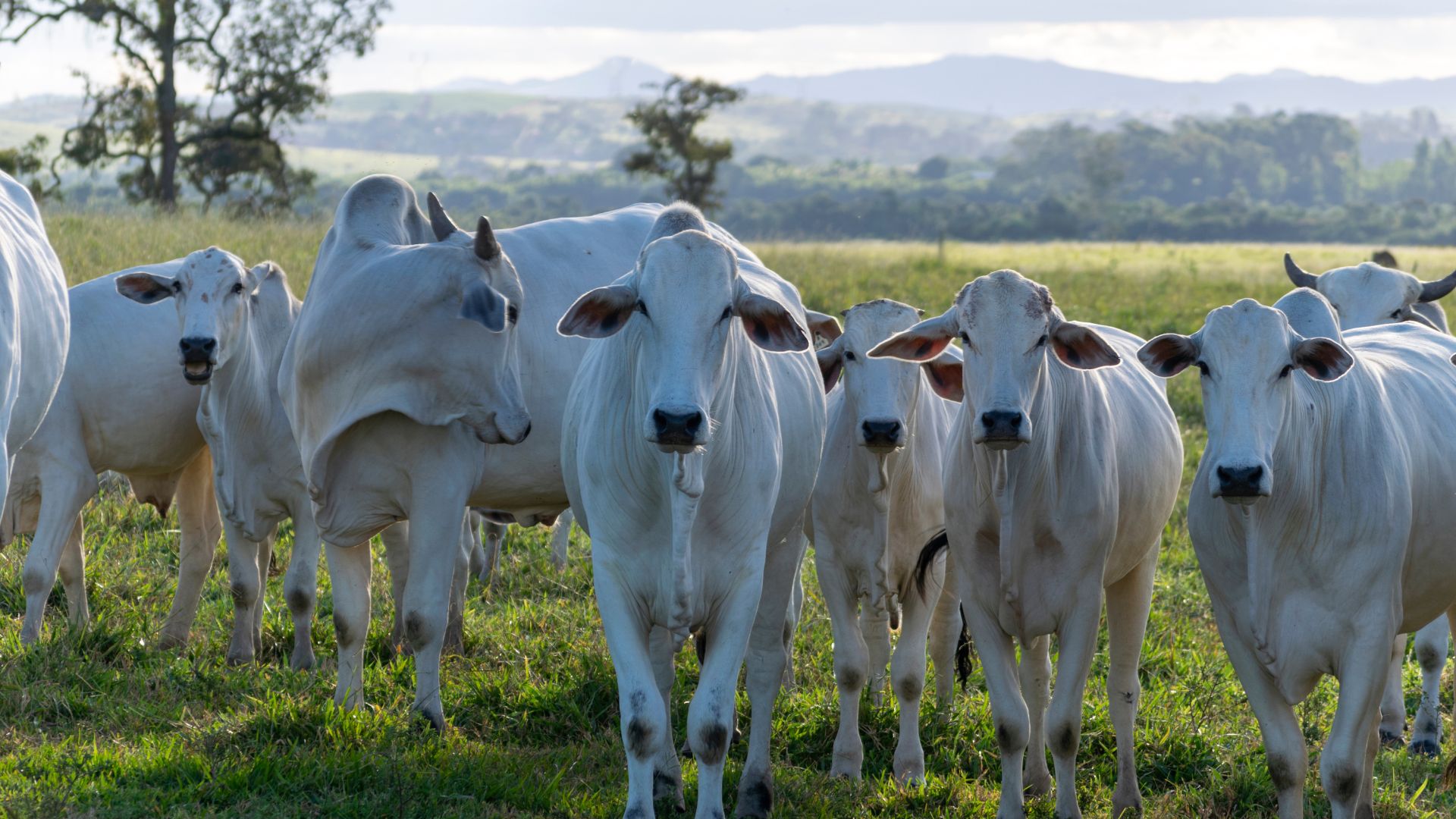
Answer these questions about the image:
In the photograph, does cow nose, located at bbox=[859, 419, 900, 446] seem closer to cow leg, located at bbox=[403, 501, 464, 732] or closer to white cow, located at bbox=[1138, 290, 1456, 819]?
white cow, located at bbox=[1138, 290, 1456, 819]

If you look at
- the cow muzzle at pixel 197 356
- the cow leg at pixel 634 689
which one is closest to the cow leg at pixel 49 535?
the cow muzzle at pixel 197 356

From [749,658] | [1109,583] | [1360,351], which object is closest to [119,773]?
[749,658]

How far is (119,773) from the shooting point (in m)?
5.00

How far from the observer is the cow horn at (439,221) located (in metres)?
6.14

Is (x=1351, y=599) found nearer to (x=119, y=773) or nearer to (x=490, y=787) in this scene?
(x=490, y=787)

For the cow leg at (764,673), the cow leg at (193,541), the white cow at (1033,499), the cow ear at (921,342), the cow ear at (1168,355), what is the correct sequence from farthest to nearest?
the cow leg at (193,541)
the cow leg at (764,673)
the cow ear at (921,342)
the white cow at (1033,499)
the cow ear at (1168,355)

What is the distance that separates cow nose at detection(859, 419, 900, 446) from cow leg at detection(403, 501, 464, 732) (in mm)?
1662

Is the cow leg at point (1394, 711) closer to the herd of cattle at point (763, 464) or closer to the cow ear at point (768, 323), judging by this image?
the herd of cattle at point (763, 464)

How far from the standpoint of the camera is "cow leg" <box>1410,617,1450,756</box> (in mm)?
6422

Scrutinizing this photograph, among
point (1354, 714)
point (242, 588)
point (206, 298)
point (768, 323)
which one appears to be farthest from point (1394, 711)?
point (206, 298)

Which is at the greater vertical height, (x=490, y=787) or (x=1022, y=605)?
(x=1022, y=605)

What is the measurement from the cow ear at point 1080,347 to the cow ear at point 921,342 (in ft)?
1.18

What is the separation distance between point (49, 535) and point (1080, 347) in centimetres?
469

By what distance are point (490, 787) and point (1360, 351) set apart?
11.5 ft
